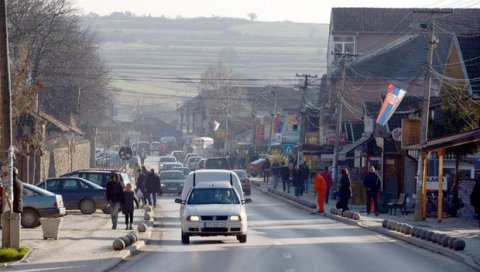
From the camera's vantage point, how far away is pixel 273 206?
49688 mm

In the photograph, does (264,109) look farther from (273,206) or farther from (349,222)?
(349,222)

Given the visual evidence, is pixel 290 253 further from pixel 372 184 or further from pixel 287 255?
pixel 372 184

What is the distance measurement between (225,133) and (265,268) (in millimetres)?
87775

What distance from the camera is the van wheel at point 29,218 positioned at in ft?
106

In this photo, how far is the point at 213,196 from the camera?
28.8m

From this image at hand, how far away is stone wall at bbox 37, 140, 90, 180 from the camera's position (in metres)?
52.3

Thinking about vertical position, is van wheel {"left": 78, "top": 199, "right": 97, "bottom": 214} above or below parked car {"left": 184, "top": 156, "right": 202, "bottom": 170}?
below

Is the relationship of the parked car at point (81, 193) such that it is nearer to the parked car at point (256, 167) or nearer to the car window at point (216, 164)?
the car window at point (216, 164)

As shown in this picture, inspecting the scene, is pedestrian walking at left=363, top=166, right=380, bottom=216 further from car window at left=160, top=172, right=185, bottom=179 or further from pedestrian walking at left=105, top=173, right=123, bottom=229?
car window at left=160, top=172, right=185, bottom=179

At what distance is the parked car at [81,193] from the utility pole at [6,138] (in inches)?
712

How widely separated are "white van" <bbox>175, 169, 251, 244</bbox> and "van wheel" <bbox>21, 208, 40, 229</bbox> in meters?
5.64

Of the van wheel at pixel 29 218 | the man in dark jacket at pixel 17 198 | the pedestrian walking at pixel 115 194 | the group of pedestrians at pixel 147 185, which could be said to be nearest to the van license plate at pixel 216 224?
the man in dark jacket at pixel 17 198

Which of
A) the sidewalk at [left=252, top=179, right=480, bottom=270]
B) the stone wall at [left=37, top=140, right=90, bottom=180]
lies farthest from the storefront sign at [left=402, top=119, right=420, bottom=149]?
the stone wall at [left=37, top=140, right=90, bottom=180]

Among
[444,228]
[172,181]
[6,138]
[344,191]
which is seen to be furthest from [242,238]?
[172,181]
